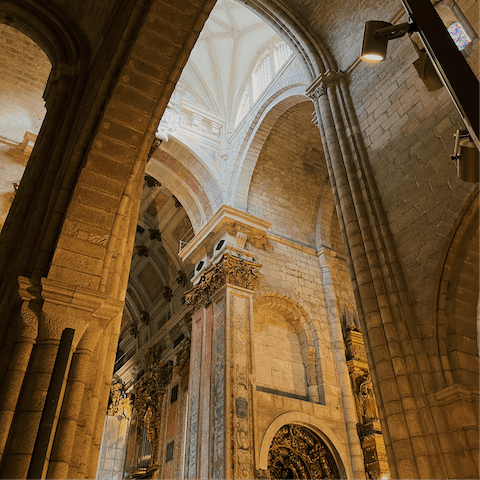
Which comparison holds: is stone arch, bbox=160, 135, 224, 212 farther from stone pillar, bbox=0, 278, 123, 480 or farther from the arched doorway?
stone pillar, bbox=0, 278, 123, 480

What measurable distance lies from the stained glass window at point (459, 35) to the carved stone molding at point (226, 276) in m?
6.45

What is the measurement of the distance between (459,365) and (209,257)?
7.86 meters

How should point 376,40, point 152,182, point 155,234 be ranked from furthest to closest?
point 155,234 < point 152,182 < point 376,40

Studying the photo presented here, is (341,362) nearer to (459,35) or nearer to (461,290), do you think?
(461,290)

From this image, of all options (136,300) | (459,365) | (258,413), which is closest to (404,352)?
(459,365)

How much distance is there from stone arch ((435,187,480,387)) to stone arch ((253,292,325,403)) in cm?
574

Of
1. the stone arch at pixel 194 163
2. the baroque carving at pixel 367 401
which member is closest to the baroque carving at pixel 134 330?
the stone arch at pixel 194 163

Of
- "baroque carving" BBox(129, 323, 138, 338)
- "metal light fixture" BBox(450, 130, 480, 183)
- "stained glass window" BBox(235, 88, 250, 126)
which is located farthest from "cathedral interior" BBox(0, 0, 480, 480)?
"baroque carving" BBox(129, 323, 138, 338)

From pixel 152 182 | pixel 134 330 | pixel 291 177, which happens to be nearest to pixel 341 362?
pixel 291 177

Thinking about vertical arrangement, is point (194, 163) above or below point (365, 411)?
above

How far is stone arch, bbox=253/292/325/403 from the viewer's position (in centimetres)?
1056

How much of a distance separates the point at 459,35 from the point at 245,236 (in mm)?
6620

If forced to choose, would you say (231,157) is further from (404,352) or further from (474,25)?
(404,352)

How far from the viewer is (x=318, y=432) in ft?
32.1
